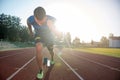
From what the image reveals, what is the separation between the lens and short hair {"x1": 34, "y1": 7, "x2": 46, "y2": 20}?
673cm

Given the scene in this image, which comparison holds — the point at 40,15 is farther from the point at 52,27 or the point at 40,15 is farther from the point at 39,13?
the point at 52,27

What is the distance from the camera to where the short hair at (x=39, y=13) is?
265 inches

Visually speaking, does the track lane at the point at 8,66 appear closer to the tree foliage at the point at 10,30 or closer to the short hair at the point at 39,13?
the short hair at the point at 39,13

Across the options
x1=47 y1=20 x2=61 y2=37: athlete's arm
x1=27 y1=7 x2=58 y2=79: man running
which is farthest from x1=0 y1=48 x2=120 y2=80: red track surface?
x1=47 y1=20 x2=61 y2=37: athlete's arm

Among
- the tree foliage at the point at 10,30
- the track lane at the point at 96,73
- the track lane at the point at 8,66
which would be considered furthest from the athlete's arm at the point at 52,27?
the tree foliage at the point at 10,30

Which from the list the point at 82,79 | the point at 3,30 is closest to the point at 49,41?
the point at 82,79

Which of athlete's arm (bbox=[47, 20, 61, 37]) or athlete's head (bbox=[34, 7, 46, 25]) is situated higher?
athlete's head (bbox=[34, 7, 46, 25])

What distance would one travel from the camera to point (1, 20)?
101m

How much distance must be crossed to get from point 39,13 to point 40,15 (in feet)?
0.33

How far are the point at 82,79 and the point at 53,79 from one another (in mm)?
1069

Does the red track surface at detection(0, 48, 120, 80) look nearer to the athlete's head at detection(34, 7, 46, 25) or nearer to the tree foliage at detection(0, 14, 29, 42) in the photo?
the athlete's head at detection(34, 7, 46, 25)

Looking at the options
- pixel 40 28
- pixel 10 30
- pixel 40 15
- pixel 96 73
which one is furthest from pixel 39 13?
pixel 10 30

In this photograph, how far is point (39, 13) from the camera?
678 centimetres

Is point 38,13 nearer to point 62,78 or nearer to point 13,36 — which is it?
point 62,78
